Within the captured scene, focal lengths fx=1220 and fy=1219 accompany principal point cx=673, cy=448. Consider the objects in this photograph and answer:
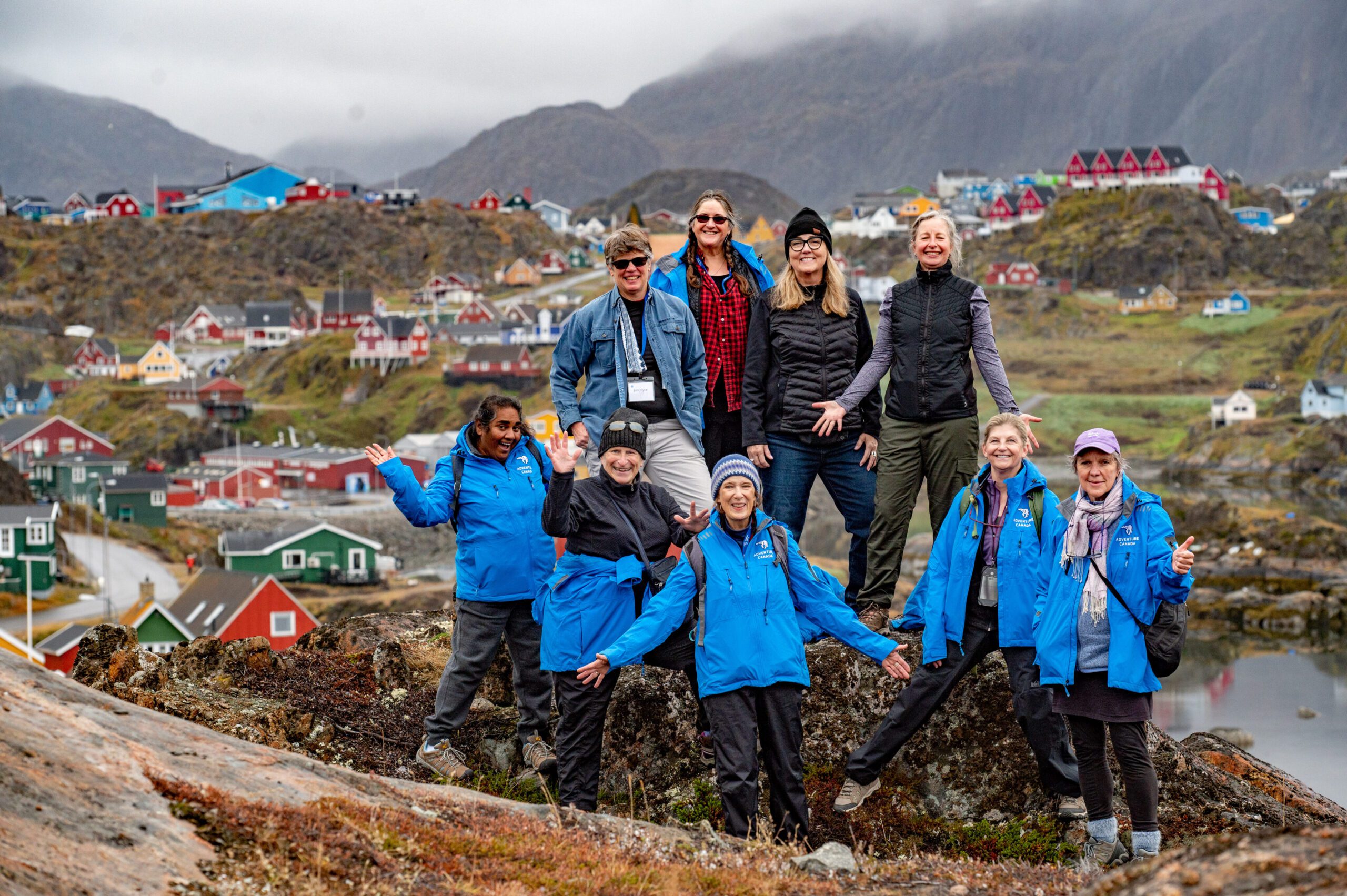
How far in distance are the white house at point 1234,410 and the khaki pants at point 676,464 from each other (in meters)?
93.5

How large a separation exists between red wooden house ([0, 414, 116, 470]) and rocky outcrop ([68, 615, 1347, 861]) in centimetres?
8508

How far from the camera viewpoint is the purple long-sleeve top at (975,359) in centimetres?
788

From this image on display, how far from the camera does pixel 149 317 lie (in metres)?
147

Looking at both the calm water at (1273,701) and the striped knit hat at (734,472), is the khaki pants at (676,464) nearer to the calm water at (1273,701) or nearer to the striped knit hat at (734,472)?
the striped knit hat at (734,472)

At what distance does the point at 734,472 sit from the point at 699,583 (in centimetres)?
62

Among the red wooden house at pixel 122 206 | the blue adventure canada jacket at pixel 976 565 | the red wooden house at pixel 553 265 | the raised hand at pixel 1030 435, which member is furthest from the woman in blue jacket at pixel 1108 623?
the red wooden house at pixel 122 206

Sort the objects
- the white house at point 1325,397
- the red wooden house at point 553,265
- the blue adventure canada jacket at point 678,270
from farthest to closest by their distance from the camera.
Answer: the red wooden house at point 553,265 → the white house at point 1325,397 → the blue adventure canada jacket at point 678,270

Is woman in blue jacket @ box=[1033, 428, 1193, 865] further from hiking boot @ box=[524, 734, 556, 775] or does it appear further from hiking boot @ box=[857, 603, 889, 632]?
hiking boot @ box=[524, 734, 556, 775]

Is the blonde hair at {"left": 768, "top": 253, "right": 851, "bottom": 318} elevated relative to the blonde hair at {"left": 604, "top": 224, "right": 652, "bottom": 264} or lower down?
lower down

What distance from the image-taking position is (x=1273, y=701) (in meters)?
36.0

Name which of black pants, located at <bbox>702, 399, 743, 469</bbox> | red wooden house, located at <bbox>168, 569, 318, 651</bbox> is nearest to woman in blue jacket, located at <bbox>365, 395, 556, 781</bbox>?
black pants, located at <bbox>702, 399, 743, 469</bbox>

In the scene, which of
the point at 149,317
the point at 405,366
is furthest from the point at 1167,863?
the point at 149,317

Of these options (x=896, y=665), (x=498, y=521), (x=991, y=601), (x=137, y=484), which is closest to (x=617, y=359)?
(x=498, y=521)

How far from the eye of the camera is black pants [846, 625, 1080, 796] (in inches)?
269
